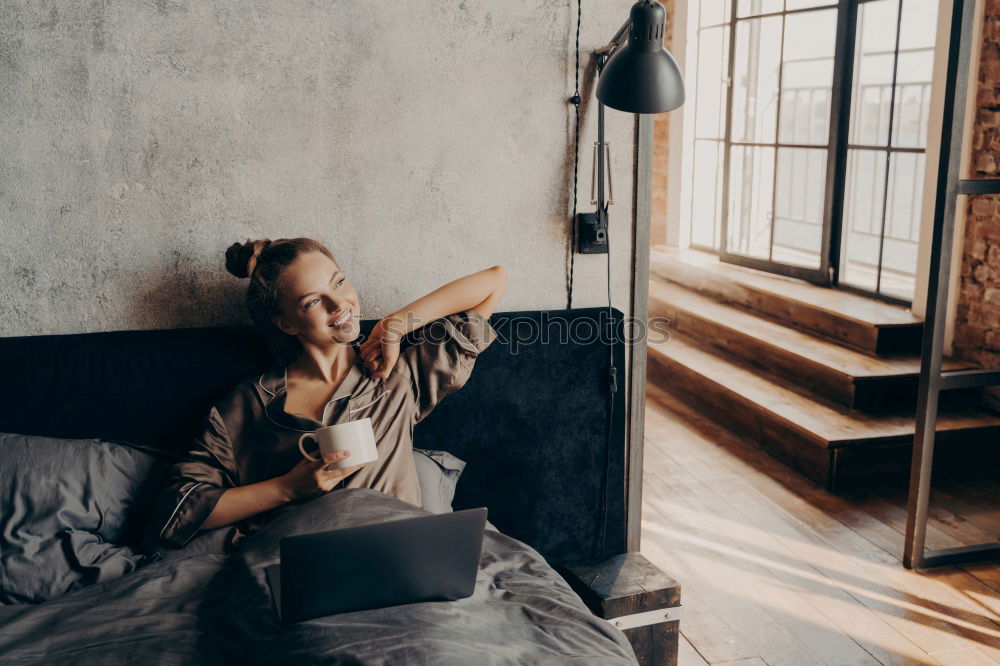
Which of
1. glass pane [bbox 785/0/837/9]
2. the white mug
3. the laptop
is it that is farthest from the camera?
glass pane [bbox 785/0/837/9]

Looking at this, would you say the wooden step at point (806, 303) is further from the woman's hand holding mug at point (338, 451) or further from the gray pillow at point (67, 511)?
the gray pillow at point (67, 511)

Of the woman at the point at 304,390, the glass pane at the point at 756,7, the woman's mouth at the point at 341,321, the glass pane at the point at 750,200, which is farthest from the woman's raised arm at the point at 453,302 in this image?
the glass pane at the point at 756,7

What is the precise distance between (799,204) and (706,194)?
99 cm

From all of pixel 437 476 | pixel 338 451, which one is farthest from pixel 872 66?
pixel 338 451

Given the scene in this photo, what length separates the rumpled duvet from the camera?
1.31 m

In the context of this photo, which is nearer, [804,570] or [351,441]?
[351,441]

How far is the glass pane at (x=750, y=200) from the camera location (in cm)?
537

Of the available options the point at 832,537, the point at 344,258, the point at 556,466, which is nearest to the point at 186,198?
the point at 344,258

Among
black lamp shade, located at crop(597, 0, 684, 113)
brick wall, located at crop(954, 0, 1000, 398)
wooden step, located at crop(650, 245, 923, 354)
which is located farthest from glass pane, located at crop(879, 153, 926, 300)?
black lamp shade, located at crop(597, 0, 684, 113)

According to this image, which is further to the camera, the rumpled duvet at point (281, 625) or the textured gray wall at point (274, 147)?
the textured gray wall at point (274, 147)

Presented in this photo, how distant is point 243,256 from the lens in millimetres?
1890

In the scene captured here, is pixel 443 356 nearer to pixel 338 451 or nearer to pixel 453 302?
pixel 453 302

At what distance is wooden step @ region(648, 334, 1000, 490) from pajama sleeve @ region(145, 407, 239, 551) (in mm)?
2429

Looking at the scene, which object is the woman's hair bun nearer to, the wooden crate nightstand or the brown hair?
the brown hair
